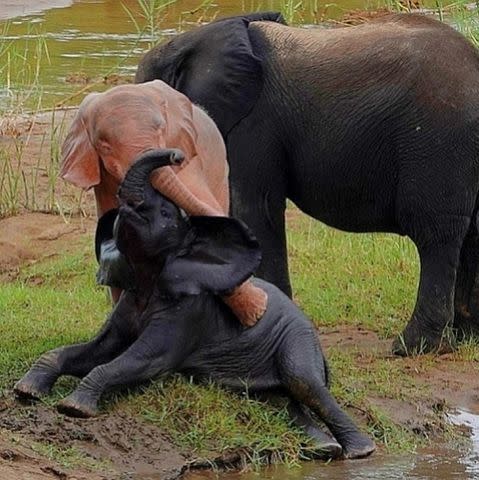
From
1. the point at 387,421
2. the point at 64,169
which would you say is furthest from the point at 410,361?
the point at 64,169

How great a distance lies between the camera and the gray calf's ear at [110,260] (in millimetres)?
5668

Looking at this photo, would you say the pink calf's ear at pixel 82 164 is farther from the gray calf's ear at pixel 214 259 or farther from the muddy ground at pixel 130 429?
the muddy ground at pixel 130 429

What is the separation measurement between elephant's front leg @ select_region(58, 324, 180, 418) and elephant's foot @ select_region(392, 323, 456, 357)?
73.7 inches

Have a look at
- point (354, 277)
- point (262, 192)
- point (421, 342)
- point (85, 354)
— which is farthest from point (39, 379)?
point (354, 277)

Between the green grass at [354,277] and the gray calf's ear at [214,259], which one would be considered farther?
the green grass at [354,277]

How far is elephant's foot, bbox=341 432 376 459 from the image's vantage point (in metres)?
5.64

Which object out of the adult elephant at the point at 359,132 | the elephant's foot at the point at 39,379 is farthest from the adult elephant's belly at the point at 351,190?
the elephant's foot at the point at 39,379

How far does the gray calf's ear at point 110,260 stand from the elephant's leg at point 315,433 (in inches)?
29.1

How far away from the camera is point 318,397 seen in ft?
18.7

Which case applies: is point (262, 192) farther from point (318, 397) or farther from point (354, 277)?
point (318, 397)

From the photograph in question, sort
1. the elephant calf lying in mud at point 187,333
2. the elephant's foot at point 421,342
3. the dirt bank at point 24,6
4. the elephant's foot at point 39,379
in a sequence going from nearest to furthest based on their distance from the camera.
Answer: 1. the elephant calf lying in mud at point 187,333
2. the elephant's foot at point 39,379
3. the elephant's foot at point 421,342
4. the dirt bank at point 24,6

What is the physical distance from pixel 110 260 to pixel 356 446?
3.56ft

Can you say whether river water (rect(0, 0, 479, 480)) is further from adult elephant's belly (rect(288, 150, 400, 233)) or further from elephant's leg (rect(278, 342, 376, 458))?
adult elephant's belly (rect(288, 150, 400, 233))

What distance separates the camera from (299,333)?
5906 mm
